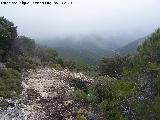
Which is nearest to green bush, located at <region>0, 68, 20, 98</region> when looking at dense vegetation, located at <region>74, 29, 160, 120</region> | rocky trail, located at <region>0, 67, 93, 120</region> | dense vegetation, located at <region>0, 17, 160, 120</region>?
dense vegetation, located at <region>0, 17, 160, 120</region>

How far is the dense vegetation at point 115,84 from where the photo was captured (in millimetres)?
19609

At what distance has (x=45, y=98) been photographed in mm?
23625

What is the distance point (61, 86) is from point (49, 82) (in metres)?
0.89

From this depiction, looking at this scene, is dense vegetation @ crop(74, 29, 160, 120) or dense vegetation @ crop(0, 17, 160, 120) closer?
dense vegetation @ crop(74, 29, 160, 120)

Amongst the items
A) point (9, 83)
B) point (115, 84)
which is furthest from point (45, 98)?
point (115, 84)

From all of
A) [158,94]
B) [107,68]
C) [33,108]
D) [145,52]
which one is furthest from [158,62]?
[107,68]

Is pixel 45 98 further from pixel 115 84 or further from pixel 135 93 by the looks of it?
pixel 135 93

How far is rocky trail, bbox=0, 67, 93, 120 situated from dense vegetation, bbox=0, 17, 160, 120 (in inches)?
18.9

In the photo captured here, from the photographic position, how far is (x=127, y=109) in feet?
67.2

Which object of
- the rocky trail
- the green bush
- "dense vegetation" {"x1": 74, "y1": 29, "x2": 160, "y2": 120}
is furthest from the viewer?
the green bush

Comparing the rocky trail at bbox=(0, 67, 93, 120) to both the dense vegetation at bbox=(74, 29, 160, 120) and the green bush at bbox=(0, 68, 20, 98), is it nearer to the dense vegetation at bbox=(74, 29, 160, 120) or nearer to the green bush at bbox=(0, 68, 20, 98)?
the green bush at bbox=(0, 68, 20, 98)

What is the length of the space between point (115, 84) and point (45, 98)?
3559 millimetres

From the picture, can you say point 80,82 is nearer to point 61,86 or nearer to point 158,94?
point 61,86

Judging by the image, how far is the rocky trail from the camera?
70.1 ft
